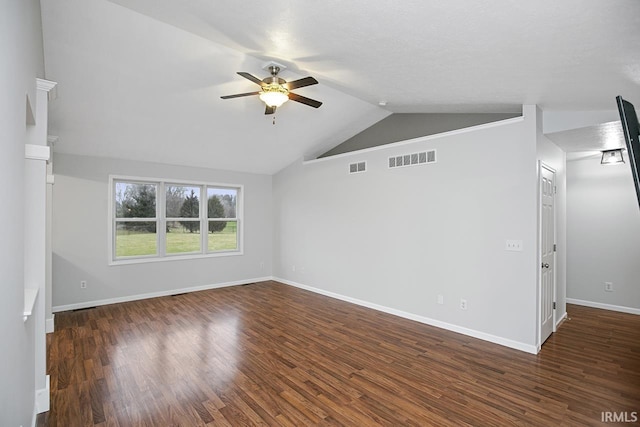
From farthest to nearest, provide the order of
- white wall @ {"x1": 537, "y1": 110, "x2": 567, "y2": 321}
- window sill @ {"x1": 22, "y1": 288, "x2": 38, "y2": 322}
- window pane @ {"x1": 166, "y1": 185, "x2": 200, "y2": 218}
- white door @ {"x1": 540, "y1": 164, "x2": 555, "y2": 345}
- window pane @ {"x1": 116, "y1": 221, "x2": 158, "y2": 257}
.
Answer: window pane @ {"x1": 166, "y1": 185, "x2": 200, "y2": 218}
window pane @ {"x1": 116, "y1": 221, "x2": 158, "y2": 257}
white wall @ {"x1": 537, "y1": 110, "x2": 567, "y2": 321}
white door @ {"x1": 540, "y1": 164, "x2": 555, "y2": 345}
window sill @ {"x1": 22, "y1": 288, "x2": 38, "y2": 322}

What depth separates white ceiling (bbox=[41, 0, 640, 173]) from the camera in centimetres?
191

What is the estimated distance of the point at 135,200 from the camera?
548 centimetres

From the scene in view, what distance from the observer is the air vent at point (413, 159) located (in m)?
4.29

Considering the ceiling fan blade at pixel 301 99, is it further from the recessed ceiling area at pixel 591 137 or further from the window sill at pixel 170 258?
the window sill at pixel 170 258

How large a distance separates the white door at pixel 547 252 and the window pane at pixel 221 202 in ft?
18.3

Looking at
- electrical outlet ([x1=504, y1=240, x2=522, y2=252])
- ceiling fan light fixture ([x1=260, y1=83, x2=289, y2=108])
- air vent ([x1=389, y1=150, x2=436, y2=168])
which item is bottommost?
electrical outlet ([x1=504, y1=240, x2=522, y2=252])

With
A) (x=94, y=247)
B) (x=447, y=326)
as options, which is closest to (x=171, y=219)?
(x=94, y=247)

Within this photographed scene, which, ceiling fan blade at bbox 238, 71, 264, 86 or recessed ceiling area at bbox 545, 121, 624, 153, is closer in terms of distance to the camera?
ceiling fan blade at bbox 238, 71, 264, 86

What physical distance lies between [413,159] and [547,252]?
2.09m

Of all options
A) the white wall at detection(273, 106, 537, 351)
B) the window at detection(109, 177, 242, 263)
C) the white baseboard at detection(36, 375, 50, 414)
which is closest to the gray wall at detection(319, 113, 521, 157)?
the white wall at detection(273, 106, 537, 351)

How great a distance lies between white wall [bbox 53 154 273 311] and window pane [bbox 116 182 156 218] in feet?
0.81

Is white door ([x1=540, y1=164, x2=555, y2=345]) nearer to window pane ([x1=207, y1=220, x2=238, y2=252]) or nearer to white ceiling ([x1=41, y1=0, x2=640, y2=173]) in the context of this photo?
white ceiling ([x1=41, y1=0, x2=640, y2=173])

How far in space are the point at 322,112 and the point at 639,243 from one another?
533 centimetres

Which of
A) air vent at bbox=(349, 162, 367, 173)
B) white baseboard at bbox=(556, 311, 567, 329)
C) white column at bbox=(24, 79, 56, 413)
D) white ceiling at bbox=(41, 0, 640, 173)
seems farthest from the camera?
air vent at bbox=(349, 162, 367, 173)
